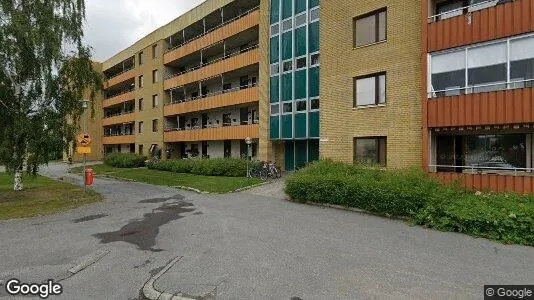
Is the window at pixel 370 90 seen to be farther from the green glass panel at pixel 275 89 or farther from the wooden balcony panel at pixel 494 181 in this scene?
the green glass panel at pixel 275 89

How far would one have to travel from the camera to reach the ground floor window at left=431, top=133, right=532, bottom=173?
1366 centimetres

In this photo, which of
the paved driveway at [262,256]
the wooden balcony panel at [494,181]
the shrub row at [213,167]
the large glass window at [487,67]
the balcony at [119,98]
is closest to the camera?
the paved driveway at [262,256]

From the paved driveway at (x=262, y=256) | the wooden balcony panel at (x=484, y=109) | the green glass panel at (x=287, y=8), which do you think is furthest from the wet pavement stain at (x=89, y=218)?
the green glass panel at (x=287, y=8)

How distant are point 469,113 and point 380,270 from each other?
30.0 feet

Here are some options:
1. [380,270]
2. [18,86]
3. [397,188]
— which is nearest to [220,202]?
[397,188]

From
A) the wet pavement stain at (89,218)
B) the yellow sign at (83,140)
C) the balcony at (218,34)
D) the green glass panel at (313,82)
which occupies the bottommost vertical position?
the wet pavement stain at (89,218)

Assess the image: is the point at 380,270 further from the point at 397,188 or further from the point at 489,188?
the point at 489,188

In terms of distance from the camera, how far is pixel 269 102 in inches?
1034

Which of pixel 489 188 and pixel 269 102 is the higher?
pixel 269 102

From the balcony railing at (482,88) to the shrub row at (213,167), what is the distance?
14.4 metres

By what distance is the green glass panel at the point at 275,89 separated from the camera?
83.5ft

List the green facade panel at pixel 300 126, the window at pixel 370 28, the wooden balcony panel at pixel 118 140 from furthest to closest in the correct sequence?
1. the wooden balcony panel at pixel 118 140
2. the green facade panel at pixel 300 126
3. the window at pixel 370 28

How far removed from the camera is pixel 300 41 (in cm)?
2373

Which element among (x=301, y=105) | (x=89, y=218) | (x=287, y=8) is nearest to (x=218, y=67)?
(x=287, y=8)
